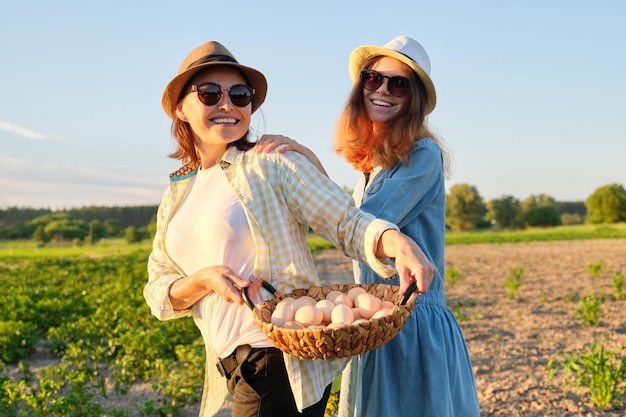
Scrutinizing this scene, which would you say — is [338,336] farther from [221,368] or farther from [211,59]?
[211,59]

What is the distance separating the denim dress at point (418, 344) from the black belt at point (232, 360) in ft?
1.94

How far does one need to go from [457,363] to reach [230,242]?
1.03 meters

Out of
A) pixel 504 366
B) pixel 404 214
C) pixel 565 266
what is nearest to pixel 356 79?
pixel 404 214

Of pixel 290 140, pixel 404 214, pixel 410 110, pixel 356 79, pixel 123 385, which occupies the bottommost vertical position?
pixel 123 385

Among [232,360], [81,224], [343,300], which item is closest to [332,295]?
[343,300]

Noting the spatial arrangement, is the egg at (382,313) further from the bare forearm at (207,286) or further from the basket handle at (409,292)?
the bare forearm at (207,286)

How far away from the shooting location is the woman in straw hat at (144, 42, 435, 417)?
2020 millimetres

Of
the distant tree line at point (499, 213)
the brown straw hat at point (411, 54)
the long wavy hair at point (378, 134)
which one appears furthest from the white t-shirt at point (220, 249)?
the distant tree line at point (499, 213)

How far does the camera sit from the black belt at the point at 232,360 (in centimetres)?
Result: 207

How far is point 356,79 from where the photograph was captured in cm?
302

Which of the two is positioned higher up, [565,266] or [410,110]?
[410,110]

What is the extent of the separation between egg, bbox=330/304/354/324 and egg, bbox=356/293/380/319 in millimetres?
57

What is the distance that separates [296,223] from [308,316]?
391 millimetres

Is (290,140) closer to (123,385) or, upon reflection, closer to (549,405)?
(549,405)
